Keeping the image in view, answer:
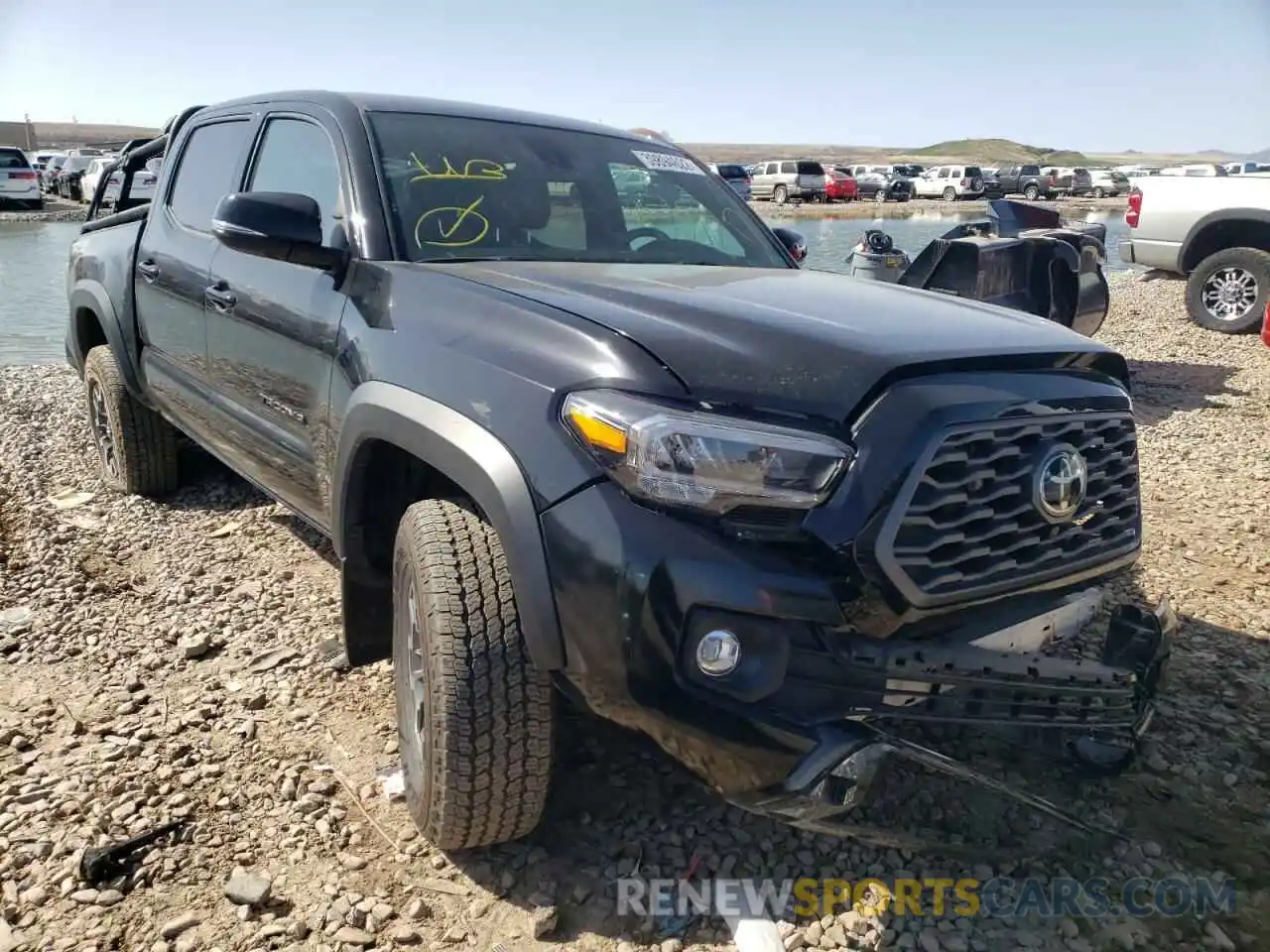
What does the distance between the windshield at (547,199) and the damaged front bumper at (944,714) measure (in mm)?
1643

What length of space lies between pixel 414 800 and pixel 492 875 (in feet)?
0.86

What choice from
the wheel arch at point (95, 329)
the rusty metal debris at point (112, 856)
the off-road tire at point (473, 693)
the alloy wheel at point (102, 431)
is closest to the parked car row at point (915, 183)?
the wheel arch at point (95, 329)

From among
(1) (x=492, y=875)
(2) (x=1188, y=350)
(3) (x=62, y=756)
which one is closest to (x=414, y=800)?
(1) (x=492, y=875)

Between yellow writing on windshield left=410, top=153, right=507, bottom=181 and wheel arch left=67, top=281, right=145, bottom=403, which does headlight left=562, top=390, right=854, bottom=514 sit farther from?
wheel arch left=67, top=281, right=145, bottom=403

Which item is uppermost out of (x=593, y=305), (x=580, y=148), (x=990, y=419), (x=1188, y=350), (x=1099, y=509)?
(x=580, y=148)

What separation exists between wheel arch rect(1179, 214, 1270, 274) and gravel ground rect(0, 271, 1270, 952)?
705 cm

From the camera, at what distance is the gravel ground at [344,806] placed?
2246 mm

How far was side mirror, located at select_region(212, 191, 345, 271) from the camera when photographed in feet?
8.61

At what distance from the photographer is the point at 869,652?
76.2 inches

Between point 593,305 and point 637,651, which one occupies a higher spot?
point 593,305

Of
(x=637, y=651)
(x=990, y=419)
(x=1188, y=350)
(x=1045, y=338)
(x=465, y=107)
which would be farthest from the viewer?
(x=1188, y=350)

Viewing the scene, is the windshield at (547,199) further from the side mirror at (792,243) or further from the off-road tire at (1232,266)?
the off-road tire at (1232,266)

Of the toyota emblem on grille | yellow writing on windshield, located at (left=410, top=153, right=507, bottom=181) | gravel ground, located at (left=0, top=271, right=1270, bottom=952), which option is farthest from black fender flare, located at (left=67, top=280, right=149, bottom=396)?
the toyota emblem on grille

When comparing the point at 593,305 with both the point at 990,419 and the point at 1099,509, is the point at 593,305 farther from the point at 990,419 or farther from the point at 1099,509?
the point at 1099,509
